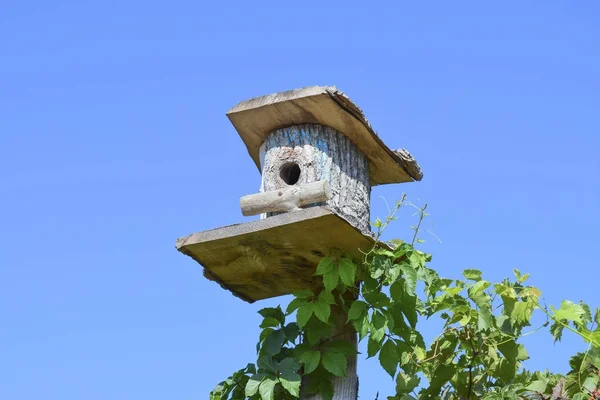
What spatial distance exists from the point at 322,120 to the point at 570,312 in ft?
4.94

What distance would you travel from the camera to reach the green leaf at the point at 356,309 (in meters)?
4.36

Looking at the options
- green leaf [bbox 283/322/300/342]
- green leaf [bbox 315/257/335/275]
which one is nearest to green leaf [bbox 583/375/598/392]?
green leaf [bbox 315/257/335/275]

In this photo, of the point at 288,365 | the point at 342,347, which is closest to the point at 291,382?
the point at 288,365

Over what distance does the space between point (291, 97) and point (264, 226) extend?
0.75m

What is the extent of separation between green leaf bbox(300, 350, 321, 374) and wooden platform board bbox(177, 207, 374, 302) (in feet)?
1.39

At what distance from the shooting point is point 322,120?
4.76 m

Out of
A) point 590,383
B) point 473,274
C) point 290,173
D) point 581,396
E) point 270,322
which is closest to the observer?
point 581,396

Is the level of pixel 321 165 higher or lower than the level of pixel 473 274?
higher

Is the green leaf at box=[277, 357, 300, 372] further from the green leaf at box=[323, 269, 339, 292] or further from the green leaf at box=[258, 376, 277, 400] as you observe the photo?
the green leaf at box=[323, 269, 339, 292]

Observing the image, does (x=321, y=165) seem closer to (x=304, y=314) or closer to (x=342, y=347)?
(x=304, y=314)

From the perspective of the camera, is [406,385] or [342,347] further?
[406,385]

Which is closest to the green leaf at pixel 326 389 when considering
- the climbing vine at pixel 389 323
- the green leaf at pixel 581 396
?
the climbing vine at pixel 389 323

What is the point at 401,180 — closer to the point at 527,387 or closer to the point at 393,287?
the point at 393,287

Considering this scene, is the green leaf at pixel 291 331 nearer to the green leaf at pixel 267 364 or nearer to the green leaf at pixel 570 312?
the green leaf at pixel 267 364
